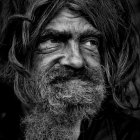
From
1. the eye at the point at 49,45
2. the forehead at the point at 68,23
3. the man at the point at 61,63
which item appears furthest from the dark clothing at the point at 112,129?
the forehead at the point at 68,23

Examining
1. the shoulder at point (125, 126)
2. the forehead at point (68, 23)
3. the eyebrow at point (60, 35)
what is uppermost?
the forehead at point (68, 23)

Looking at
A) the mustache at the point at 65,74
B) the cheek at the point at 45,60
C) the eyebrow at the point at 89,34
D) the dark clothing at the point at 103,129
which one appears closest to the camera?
the mustache at the point at 65,74

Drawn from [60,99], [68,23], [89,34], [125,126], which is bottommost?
[125,126]

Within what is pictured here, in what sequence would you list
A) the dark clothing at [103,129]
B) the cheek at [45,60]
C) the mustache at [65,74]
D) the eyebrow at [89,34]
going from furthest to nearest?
the dark clothing at [103,129]
the eyebrow at [89,34]
the cheek at [45,60]
the mustache at [65,74]

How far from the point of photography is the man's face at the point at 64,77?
2.41 m

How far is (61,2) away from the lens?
8.34 ft

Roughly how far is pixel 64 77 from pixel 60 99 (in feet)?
0.53

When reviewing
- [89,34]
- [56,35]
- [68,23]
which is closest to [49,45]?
[56,35]

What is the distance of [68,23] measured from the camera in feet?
8.39

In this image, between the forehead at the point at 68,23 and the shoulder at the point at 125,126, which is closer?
the forehead at the point at 68,23

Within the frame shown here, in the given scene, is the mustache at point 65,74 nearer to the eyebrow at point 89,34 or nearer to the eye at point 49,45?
the eye at point 49,45

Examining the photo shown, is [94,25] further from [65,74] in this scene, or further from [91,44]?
[65,74]

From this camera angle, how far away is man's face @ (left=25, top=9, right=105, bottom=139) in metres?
2.41

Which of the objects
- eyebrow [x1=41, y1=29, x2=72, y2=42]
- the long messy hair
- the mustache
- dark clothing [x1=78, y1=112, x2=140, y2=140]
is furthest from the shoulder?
eyebrow [x1=41, y1=29, x2=72, y2=42]
